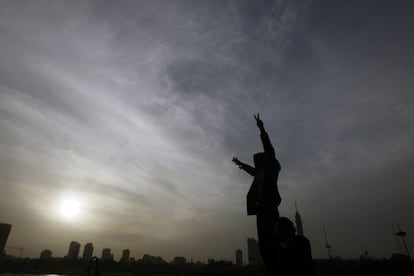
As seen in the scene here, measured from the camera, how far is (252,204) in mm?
5531

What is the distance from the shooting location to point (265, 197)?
5.09m

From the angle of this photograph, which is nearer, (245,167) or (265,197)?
(265,197)

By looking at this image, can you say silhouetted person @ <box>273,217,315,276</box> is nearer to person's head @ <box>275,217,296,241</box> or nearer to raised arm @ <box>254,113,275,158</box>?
person's head @ <box>275,217,296,241</box>

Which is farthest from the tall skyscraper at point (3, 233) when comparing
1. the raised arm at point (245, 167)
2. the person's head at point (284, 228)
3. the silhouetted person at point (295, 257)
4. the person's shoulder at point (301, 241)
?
the person's shoulder at point (301, 241)

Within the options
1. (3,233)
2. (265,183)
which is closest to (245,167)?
(265,183)

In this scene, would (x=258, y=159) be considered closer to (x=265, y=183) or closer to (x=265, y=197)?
(x=265, y=183)

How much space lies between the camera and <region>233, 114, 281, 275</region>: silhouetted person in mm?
4699

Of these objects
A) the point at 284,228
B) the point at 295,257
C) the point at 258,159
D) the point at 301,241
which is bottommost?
the point at 295,257

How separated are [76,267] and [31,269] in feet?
74.5

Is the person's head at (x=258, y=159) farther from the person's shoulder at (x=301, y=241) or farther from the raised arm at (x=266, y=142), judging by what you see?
the person's shoulder at (x=301, y=241)

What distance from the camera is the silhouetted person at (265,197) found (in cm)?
470

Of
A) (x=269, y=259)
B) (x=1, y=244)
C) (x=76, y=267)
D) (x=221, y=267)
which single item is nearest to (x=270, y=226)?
(x=269, y=259)

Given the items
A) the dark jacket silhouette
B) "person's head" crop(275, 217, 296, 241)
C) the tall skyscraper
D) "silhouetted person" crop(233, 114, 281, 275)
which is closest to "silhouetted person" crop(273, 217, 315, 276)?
"person's head" crop(275, 217, 296, 241)

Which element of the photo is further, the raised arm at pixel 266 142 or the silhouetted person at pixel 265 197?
the raised arm at pixel 266 142
